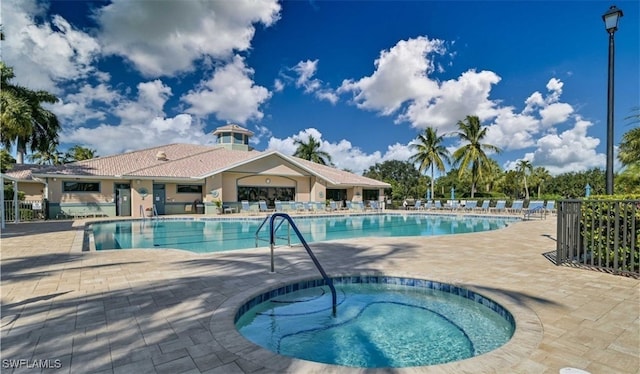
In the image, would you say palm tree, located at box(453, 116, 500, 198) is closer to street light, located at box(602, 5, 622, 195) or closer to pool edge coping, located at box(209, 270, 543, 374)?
street light, located at box(602, 5, 622, 195)

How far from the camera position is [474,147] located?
3259 cm

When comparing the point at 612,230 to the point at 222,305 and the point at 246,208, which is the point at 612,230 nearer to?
the point at 222,305

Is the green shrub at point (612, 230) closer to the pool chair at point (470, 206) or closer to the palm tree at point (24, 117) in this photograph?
the palm tree at point (24, 117)

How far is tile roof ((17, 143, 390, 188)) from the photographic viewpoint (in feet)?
67.2

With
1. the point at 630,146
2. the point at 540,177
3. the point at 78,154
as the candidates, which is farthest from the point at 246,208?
the point at 540,177

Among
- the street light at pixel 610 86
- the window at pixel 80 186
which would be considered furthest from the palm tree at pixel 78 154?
the street light at pixel 610 86

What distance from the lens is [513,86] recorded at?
24359 millimetres

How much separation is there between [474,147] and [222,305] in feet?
112

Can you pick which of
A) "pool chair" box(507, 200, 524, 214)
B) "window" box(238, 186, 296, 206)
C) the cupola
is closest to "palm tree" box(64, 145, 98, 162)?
the cupola

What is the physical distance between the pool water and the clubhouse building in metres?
19.5

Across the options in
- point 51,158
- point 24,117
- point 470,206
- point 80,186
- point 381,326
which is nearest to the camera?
point 381,326

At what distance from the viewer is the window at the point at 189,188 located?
2345 cm

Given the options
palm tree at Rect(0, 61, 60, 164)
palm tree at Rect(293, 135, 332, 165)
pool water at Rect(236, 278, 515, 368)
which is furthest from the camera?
palm tree at Rect(293, 135, 332, 165)

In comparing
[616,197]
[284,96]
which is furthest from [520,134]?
[616,197]
